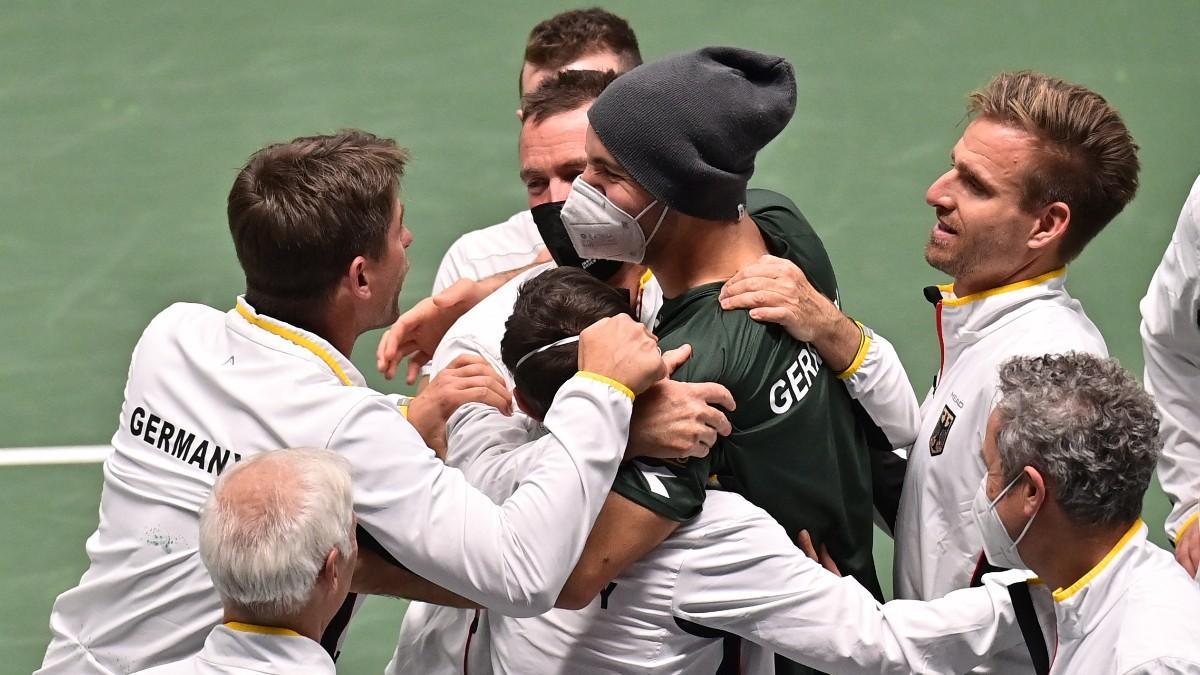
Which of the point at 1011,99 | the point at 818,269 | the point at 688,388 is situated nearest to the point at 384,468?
the point at 688,388

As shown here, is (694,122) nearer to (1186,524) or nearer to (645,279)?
(645,279)

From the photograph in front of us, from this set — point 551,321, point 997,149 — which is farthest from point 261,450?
point 997,149

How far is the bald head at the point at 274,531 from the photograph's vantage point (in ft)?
12.0

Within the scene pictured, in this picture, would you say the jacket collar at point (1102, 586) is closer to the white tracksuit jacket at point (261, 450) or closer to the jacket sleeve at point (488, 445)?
the white tracksuit jacket at point (261, 450)

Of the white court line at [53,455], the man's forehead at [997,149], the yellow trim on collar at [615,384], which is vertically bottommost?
the white court line at [53,455]

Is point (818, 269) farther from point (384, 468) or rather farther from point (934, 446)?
point (384, 468)

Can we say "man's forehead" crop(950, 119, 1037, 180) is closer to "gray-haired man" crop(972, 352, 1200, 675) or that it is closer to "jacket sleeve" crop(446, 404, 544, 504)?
"gray-haired man" crop(972, 352, 1200, 675)

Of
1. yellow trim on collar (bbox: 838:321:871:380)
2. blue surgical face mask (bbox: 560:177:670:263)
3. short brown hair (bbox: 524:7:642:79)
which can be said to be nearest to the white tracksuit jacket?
blue surgical face mask (bbox: 560:177:670:263)

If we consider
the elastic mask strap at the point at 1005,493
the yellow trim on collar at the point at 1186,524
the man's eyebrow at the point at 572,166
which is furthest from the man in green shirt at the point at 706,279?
the man's eyebrow at the point at 572,166

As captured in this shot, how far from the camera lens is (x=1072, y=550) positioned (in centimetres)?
383

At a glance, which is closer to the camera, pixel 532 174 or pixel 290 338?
pixel 290 338

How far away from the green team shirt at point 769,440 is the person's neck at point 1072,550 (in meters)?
0.63

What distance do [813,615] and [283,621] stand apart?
4.19 ft

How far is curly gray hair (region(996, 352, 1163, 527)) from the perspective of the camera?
373 centimetres
